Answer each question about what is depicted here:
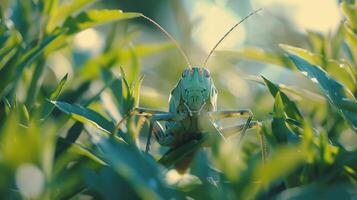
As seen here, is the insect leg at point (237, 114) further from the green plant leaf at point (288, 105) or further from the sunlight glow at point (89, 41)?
the sunlight glow at point (89, 41)

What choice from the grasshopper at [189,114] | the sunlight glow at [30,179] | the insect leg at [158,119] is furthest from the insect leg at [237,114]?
the sunlight glow at [30,179]

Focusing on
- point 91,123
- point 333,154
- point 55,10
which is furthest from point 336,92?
point 55,10

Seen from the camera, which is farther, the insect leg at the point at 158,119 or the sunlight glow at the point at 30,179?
the insect leg at the point at 158,119

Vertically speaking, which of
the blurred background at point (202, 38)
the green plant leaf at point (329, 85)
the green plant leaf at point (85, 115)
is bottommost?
the blurred background at point (202, 38)

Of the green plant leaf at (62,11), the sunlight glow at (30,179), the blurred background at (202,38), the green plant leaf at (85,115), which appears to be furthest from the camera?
the blurred background at (202,38)

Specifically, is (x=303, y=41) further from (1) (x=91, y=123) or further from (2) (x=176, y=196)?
(2) (x=176, y=196)

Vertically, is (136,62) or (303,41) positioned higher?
(136,62)

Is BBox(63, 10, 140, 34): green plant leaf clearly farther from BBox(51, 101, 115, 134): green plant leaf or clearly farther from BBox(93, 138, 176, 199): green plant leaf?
BBox(93, 138, 176, 199): green plant leaf
